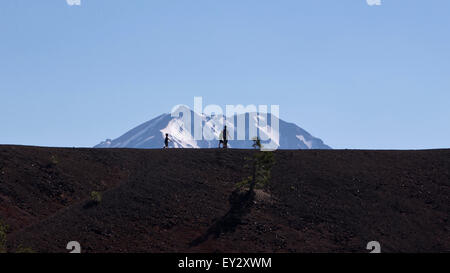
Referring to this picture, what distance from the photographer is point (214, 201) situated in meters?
48.5

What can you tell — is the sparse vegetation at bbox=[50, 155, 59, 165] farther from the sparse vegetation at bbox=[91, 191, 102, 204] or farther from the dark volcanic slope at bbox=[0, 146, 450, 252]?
the sparse vegetation at bbox=[91, 191, 102, 204]

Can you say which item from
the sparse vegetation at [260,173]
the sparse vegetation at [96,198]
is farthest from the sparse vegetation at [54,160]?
the sparse vegetation at [260,173]

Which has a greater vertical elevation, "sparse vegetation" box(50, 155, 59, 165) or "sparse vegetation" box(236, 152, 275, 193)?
"sparse vegetation" box(50, 155, 59, 165)

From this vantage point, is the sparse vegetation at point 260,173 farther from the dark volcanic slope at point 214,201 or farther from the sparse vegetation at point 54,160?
the sparse vegetation at point 54,160

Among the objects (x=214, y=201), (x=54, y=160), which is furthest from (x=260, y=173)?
(x=54, y=160)

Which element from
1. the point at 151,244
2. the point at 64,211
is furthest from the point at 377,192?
the point at 64,211

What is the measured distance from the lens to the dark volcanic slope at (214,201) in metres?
43.2

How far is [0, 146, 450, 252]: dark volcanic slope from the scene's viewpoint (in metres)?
43.2

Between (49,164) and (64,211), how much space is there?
30.4 ft

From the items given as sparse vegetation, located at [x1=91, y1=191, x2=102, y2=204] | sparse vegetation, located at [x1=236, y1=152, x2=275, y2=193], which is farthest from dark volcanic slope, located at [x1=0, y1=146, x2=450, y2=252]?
sparse vegetation, located at [x1=236, y1=152, x2=275, y2=193]

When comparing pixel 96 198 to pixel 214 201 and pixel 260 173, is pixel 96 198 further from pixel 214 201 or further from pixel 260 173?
pixel 260 173

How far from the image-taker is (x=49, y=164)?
55062mm
